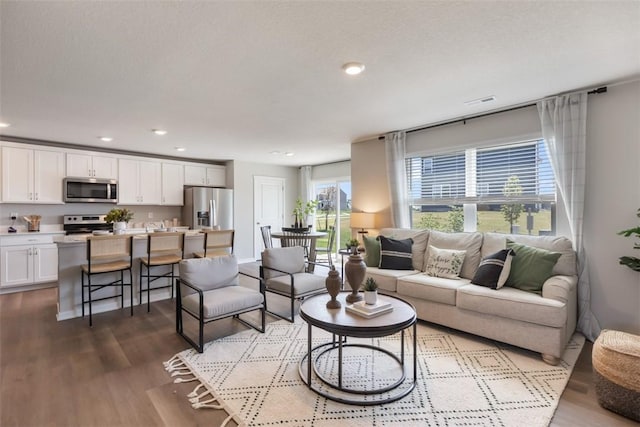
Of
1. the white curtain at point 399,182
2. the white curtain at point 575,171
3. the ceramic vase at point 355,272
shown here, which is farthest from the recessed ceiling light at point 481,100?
the ceramic vase at point 355,272

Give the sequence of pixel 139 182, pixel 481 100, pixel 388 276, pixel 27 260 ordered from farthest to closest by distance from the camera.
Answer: pixel 139 182, pixel 27 260, pixel 388 276, pixel 481 100

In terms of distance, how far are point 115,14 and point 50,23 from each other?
1.56 feet

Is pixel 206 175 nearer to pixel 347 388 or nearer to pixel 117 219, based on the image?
pixel 117 219

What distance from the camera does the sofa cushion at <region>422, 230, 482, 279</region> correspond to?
349cm

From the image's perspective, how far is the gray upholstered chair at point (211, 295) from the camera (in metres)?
2.78

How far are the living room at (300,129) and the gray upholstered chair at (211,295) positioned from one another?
34 centimetres

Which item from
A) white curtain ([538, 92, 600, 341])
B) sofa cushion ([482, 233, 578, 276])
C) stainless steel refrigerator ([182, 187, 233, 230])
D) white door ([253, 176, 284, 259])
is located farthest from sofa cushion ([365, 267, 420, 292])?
white door ([253, 176, 284, 259])

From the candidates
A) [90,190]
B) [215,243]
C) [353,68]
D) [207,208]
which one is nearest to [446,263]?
[353,68]

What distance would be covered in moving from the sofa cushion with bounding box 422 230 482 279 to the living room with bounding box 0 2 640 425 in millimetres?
832

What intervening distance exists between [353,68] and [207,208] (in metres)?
4.96

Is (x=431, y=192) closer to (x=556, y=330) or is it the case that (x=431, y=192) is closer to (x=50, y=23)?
(x=556, y=330)

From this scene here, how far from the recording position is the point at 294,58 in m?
2.39

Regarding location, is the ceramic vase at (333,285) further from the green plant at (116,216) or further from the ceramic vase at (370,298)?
the green plant at (116,216)

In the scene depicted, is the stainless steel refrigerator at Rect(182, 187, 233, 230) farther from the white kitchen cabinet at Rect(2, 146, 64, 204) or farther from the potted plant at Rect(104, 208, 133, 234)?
the potted plant at Rect(104, 208, 133, 234)
